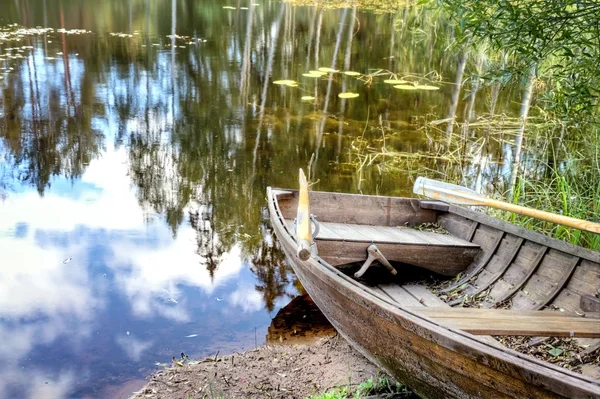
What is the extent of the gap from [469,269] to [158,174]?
431cm

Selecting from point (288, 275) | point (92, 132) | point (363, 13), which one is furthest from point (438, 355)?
point (363, 13)

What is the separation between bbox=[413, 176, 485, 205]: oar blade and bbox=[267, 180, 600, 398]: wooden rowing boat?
0.35 meters

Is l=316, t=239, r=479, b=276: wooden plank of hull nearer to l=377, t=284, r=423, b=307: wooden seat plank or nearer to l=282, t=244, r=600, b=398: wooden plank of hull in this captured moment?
l=377, t=284, r=423, b=307: wooden seat plank

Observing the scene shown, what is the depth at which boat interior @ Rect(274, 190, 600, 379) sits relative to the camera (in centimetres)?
291

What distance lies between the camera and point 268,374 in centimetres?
361

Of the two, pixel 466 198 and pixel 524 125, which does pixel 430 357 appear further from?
pixel 524 125

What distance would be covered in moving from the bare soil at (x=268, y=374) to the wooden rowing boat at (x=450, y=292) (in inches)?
9.0

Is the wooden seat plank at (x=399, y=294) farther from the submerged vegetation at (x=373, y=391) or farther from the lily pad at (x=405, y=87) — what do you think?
the lily pad at (x=405, y=87)

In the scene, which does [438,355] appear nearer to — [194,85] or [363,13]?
[194,85]

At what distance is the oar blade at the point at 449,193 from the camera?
3.92 metres

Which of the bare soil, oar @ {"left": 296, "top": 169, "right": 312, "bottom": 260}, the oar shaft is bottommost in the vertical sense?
the bare soil

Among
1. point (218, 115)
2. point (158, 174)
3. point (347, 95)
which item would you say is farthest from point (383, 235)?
point (347, 95)

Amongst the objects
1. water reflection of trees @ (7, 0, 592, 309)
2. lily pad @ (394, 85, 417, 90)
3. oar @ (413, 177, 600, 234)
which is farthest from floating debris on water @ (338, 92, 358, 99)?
oar @ (413, 177, 600, 234)

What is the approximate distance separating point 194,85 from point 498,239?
8560mm
